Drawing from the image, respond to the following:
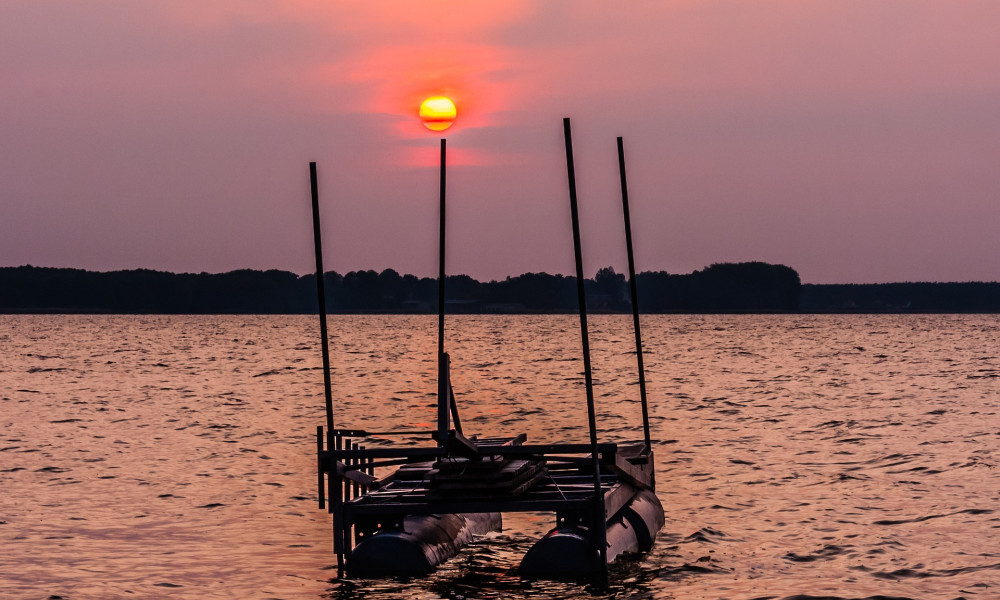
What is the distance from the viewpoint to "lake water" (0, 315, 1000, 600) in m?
18.0

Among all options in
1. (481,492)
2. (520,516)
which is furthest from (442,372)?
(520,516)

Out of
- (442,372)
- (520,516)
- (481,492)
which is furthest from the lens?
(520,516)

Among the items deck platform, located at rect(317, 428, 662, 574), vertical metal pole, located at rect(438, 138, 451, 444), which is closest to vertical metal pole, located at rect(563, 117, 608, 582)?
deck platform, located at rect(317, 428, 662, 574)

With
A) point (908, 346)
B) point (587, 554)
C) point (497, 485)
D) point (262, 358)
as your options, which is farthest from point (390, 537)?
point (908, 346)

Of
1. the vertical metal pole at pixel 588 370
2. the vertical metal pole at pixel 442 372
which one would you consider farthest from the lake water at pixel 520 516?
the vertical metal pole at pixel 442 372

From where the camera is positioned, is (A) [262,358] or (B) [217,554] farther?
(A) [262,358]

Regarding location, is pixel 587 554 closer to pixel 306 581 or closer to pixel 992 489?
pixel 306 581

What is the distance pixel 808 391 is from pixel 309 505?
1886 inches

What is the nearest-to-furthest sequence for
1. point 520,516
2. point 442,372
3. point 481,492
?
point 481,492 → point 442,372 → point 520,516

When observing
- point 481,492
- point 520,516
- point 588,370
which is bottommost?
point 520,516

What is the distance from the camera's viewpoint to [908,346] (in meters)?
143

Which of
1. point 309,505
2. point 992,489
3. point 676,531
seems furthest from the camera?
point 992,489

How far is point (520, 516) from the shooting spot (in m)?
23.3

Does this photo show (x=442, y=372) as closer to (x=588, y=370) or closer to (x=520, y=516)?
(x=588, y=370)
